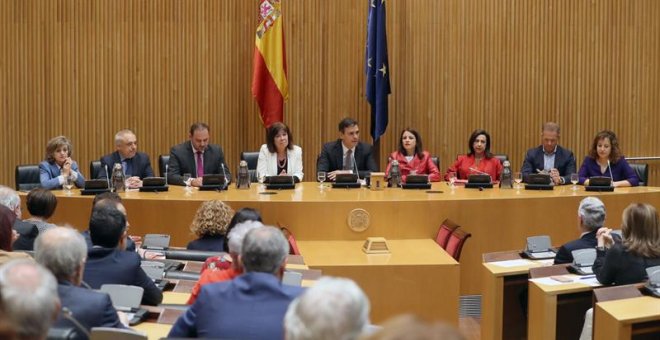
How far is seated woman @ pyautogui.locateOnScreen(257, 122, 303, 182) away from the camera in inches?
332

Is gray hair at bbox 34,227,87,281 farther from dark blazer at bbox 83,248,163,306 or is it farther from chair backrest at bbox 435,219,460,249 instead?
chair backrest at bbox 435,219,460,249

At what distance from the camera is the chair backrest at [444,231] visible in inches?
270

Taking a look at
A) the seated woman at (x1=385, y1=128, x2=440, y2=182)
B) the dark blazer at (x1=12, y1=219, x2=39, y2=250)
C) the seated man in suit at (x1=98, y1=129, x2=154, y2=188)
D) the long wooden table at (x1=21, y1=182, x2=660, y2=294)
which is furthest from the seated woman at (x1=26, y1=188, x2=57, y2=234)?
the seated woman at (x1=385, y1=128, x2=440, y2=182)

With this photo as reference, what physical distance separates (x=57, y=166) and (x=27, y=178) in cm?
28

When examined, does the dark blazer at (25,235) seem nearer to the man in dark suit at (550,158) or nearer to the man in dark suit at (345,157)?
the man in dark suit at (345,157)

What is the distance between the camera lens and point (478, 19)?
1038cm

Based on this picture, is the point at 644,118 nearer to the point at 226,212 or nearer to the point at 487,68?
A: the point at 487,68

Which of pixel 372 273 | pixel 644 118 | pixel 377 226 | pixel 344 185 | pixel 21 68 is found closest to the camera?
pixel 372 273

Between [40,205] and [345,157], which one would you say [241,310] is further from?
[345,157]

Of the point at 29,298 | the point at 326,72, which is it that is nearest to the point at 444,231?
the point at 326,72

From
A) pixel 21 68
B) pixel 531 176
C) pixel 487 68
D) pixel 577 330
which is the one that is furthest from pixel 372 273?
pixel 21 68

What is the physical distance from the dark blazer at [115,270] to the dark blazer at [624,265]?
2.45 metres

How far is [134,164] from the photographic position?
27.1ft

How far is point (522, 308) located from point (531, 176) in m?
2.47
